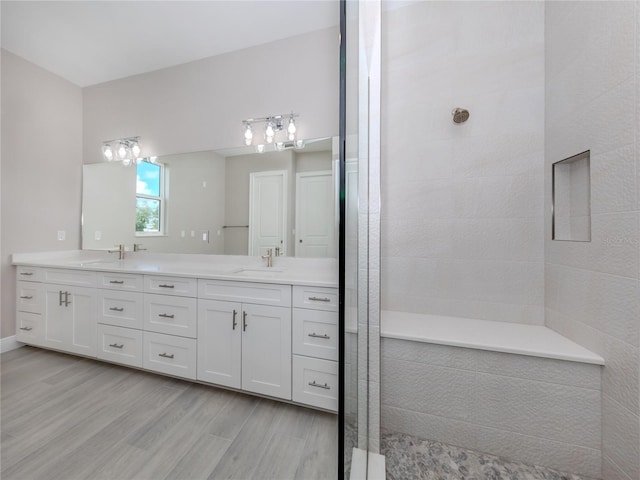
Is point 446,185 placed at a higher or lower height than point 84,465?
higher

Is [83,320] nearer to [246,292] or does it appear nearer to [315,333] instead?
[246,292]

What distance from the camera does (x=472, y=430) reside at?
127 cm

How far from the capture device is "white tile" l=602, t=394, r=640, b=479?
941mm

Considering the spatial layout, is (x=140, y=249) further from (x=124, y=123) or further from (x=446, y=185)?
(x=446, y=185)

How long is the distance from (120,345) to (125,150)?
1.81 meters

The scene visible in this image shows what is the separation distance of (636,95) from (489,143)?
662 mm

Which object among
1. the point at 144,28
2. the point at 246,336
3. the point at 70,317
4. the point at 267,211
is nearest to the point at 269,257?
the point at 267,211

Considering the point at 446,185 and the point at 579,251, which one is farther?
the point at 446,185

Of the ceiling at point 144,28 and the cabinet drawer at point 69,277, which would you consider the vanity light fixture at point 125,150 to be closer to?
the ceiling at point 144,28

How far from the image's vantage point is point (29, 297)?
89.1 inches

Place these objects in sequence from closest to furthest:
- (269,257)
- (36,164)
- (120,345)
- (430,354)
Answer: (430,354) < (120,345) < (269,257) < (36,164)

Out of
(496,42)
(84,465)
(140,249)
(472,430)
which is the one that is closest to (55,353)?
(140,249)

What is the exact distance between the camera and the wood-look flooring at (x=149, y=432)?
1162mm

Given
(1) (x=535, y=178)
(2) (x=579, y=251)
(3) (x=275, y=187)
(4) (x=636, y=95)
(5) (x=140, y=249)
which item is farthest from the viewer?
(5) (x=140, y=249)
